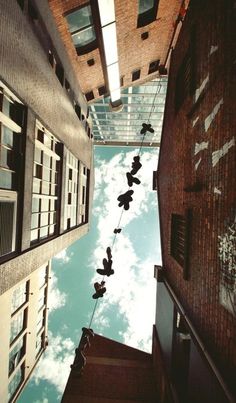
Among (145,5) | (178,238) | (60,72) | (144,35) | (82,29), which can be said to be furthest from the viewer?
(144,35)

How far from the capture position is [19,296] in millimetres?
19203

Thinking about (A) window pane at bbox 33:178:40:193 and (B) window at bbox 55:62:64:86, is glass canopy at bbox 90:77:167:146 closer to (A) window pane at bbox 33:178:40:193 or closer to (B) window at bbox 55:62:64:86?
(B) window at bbox 55:62:64:86

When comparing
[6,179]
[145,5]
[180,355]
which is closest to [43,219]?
[6,179]

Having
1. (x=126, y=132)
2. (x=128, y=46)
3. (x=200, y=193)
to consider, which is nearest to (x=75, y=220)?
(x=128, y=46)

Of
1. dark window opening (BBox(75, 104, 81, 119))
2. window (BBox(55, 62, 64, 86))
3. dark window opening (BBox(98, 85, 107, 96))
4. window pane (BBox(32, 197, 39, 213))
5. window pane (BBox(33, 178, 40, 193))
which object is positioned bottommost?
window pane (BBox(32, 197, 39, 213))

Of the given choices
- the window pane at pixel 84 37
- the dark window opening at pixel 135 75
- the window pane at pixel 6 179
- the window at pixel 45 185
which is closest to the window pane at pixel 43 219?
the window at pixel 45 185

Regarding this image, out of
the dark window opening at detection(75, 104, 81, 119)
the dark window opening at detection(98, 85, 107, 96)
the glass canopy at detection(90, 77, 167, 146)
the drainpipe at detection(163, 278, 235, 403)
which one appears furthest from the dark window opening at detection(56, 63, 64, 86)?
the drainpipe at detection(163, 278, 235, 403)

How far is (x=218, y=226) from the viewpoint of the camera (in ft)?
16.3

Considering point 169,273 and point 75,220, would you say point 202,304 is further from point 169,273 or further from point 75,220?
point 75,220

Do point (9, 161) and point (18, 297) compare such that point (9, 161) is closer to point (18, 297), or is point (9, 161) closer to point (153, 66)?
point (18, 297)

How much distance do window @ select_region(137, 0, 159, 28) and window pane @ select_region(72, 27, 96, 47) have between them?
2.46m

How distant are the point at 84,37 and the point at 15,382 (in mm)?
21481

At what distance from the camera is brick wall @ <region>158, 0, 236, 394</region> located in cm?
449

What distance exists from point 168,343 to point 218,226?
5.26 m
